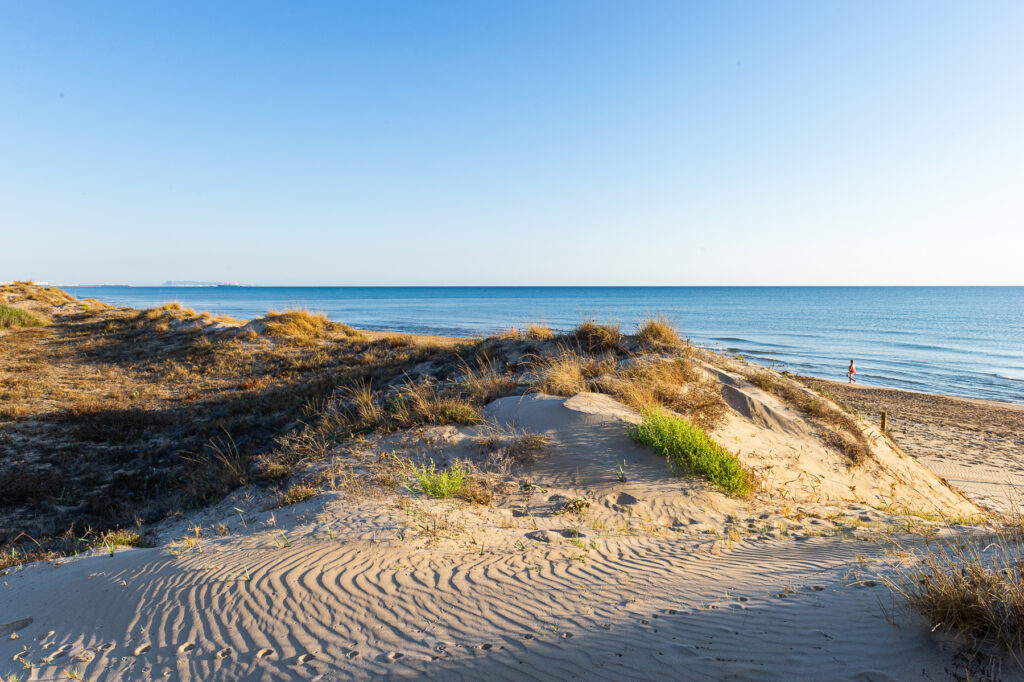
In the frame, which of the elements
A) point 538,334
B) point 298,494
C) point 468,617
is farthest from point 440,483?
point 538,334

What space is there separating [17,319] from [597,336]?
2885 centimetres

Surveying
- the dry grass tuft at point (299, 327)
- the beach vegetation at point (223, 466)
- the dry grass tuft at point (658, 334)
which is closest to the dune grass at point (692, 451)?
the dry grass tuft at point (658, 334)

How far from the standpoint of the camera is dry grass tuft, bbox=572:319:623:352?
428 inches

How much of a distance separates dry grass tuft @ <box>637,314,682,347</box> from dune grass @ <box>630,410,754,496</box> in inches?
144

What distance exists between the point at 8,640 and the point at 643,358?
28.2 feet

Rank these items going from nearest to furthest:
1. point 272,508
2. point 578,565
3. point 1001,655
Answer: point 1001,655, point 578,565, point 272,508

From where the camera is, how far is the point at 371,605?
344cm

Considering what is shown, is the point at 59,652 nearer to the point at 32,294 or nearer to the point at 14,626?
the point at 14,626

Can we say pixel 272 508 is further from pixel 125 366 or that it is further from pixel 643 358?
pixel 125 366

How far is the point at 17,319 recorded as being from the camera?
2408 centimetres

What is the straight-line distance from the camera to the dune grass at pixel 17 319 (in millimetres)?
23469

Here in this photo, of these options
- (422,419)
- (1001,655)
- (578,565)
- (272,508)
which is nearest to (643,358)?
(422,419)

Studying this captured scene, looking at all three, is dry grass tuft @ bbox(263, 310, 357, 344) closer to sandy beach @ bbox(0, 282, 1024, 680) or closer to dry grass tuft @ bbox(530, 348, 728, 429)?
sandy beach @ bbox(0, 282, 1024, 680)

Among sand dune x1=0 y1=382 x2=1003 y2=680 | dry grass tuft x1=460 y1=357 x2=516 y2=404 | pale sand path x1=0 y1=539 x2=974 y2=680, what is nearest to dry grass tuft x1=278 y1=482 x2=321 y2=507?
sand dune x1=0 y1=382 x2=1003 y2=680
